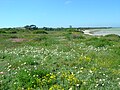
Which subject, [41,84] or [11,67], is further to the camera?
[11,67]

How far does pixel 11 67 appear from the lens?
39.3 ft

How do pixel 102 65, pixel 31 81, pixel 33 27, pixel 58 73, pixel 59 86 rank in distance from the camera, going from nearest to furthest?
1. pixel 59 86
2. pixel 31 81
3. pixel 58 73
4. pixel 102 65
5. pixel 33 27

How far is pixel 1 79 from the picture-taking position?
10008 mm

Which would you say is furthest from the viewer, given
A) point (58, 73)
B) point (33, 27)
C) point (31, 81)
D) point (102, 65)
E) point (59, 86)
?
point (33, 27)

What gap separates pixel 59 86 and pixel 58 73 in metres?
1.49

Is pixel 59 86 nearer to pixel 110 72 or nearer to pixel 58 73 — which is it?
pixel 58 73

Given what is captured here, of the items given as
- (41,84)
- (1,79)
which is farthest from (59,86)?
(1,79)

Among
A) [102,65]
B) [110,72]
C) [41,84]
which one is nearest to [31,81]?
[41,84]

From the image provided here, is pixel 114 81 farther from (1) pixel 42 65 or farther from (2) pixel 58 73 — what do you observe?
(1) pixel 42 65

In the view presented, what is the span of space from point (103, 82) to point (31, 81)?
7.76 ft

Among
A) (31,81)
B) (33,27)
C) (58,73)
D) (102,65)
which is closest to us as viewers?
(31,81)

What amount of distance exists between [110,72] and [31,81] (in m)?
3.12

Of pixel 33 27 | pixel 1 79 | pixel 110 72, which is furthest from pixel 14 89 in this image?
pixel 33 27

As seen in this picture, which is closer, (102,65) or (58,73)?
(58,73)
